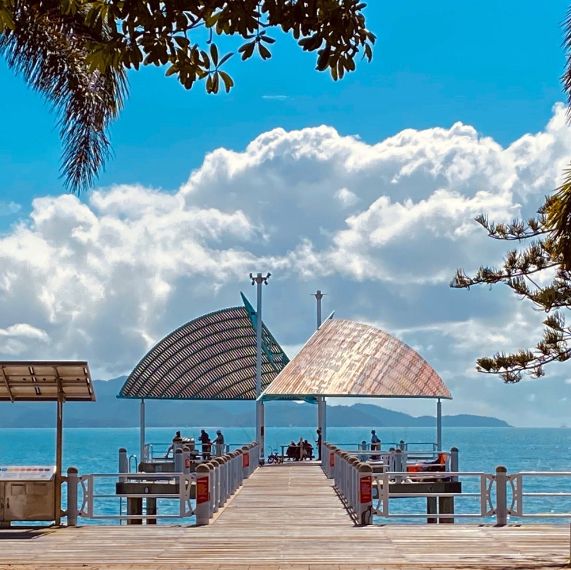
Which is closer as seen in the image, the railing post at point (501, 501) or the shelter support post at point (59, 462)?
the shelter support post at point (59, 462)

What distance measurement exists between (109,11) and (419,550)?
31.4 feet

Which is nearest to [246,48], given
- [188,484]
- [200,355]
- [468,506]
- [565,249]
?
[565,249]

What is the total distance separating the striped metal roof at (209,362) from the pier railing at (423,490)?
11618 millimetres

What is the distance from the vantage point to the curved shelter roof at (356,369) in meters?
42.0

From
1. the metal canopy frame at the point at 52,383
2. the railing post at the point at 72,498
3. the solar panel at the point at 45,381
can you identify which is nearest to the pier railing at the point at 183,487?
the railing post at the point at 72,498

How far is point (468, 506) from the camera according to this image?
6300 cm

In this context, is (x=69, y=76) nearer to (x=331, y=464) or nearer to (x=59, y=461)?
(x=59, y=461)

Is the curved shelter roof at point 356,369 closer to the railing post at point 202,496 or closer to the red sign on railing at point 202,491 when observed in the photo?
the railing post at point 202,496

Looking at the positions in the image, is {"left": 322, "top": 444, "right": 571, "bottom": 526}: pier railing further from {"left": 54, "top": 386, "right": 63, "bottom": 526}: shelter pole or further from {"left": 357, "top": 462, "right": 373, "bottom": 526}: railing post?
{"left": 54, "top": 386, "right": 63, "bottom": 526}: shelter pole

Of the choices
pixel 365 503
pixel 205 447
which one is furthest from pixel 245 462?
pixel 365 503

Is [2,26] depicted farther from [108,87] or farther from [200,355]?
[200,355]

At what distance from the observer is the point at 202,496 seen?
20.2 metres

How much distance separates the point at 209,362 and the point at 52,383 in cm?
3249

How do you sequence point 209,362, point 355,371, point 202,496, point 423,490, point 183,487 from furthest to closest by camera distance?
point 209,362, point 355,371, point 423,490, point 183,487, point 202,496
